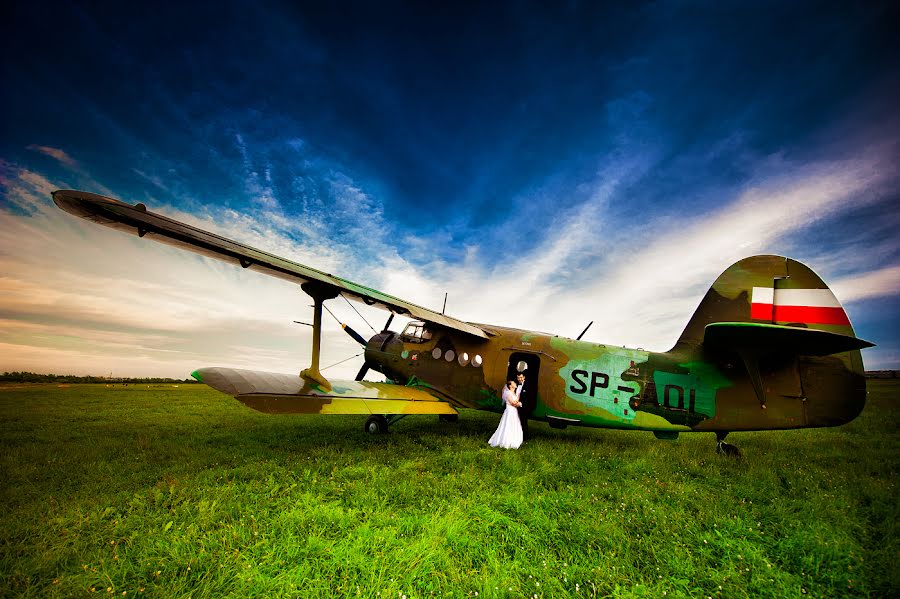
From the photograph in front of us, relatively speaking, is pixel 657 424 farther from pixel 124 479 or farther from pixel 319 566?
pixel 124 479

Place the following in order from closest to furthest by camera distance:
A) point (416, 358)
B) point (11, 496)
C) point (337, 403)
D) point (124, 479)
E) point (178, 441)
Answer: point (11, 496) < point (124, 479) < point (337, 403) < point (178, 441) < point (416, 358)

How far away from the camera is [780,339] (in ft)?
18.6

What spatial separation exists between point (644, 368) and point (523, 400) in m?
2.91

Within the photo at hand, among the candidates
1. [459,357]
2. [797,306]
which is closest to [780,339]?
[797,306]

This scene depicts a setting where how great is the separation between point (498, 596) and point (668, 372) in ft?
20.7

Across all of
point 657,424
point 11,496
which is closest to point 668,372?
point 657,424

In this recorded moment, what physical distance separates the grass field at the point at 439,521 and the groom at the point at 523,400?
3.15 ft

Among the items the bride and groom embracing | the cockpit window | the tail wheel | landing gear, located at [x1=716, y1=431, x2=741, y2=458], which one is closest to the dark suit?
the bride and groom embracing

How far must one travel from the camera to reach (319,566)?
312cm

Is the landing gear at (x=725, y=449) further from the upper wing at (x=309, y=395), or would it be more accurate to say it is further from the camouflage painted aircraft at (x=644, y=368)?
the upper wing at (x=309, y=395)

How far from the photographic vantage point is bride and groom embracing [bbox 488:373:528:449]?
7.66 m

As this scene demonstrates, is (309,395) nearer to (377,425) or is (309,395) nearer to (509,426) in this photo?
(377,425)

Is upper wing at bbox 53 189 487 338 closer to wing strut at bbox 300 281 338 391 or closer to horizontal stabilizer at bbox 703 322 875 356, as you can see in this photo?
wing strut at bbox 300 281 338 391

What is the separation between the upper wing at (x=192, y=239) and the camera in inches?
177
